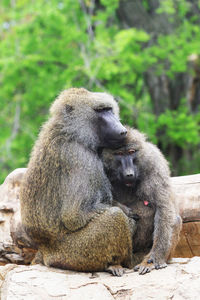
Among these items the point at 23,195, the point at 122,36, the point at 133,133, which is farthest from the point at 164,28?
the point at 23,195

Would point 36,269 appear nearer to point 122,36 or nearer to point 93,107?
point 93,107

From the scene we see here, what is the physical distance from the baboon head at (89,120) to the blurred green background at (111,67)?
6694mm

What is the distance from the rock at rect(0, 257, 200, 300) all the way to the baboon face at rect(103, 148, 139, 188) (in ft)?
3.46

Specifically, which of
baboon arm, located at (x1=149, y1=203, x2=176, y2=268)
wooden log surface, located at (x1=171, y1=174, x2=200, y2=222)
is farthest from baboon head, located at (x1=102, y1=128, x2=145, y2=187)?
wooden log surface, located at (x1=171, y1=174, x2=200, y2=222)

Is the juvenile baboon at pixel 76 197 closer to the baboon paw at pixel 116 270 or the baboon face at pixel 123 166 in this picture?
the baboon paw at pixel 116 270

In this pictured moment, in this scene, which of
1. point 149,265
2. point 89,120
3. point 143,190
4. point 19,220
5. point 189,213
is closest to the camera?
point 149,265

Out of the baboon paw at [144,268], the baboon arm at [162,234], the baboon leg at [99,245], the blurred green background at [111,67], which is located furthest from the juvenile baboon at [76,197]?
the blurred green background at [111,67]

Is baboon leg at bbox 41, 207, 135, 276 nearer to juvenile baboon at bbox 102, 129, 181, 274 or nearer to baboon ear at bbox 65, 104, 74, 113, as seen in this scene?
juvenile baboon at bbox 102, 129, 181, 274

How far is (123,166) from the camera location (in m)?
5.37

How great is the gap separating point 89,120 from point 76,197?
3.06ft

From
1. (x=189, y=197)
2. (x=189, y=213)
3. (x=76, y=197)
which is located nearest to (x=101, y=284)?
(x=76, y=197)

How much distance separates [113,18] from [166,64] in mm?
2871

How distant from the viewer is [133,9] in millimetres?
15406

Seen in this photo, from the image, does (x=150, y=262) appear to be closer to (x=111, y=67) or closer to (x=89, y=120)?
(x=89, y=120)
